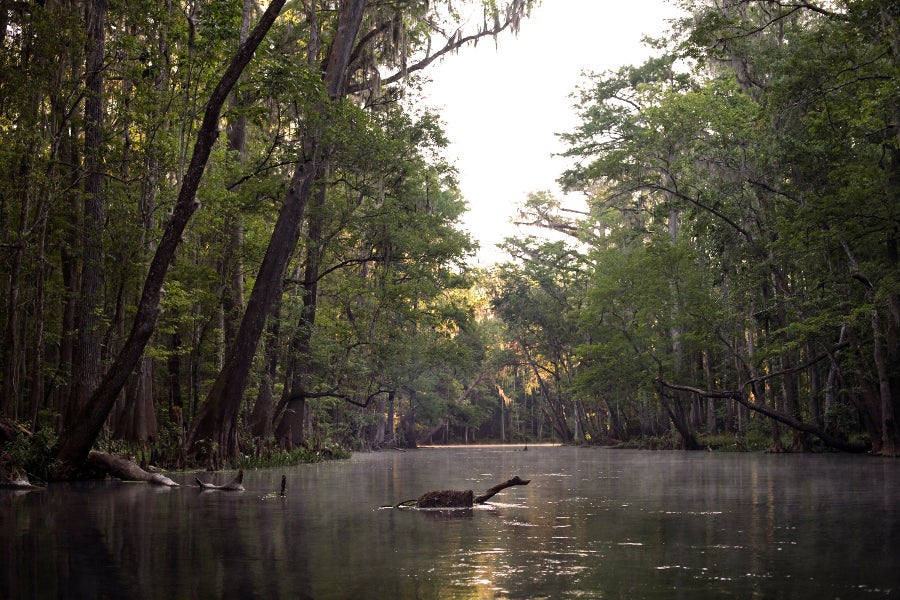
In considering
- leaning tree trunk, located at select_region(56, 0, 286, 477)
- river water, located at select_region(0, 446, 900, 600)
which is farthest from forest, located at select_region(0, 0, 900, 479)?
river water, located at select_region(0, 446, 900, 600)

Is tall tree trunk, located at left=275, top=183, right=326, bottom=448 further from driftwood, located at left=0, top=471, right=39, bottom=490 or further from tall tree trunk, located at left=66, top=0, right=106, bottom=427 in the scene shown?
driftwood, located at left=0, top=471, right=39, bottom=490

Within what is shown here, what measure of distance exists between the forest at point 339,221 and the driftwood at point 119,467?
1.66ft

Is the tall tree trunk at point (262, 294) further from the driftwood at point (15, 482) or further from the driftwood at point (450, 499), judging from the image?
the driftwood at point (450, 499)

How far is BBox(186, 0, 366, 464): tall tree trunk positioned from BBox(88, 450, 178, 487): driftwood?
12.0 ft

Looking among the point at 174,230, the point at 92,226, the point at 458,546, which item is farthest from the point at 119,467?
the point at 458,546

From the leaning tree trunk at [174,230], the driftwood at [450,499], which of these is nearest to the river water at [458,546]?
the driftwood at [450,499]

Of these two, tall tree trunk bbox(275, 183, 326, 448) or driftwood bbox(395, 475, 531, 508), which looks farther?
tall tree trunk bbox(275, 183, 326, 448)

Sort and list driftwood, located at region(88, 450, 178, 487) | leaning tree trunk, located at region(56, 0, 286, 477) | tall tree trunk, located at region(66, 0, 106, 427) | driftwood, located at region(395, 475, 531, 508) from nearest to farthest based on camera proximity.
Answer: driftwood, located at region(395, 475, 531, 508) < leaning tree trunk, located at region(56, 0, 286, 477) < driftwood, located at region(88, 450, 178, 487) < tall tree trunk, located at region(66, 0, 106, 427)

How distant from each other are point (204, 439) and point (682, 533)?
13933 millimetres

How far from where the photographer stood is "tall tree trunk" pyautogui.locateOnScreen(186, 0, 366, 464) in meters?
19.1

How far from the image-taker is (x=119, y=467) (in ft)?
49.0

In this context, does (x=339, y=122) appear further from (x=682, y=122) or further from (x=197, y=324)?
(x=682, y=122)

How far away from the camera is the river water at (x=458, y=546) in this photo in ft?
15.6

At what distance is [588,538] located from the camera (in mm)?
6867
